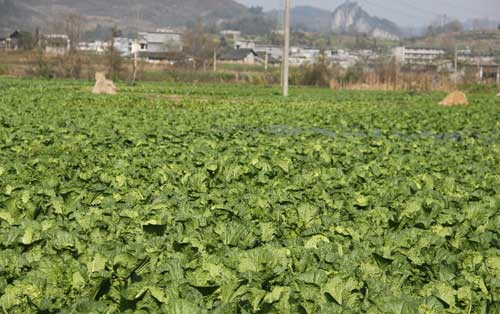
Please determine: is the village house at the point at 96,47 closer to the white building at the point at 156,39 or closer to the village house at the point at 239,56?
the white building at the point at 156,39

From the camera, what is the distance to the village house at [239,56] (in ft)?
354

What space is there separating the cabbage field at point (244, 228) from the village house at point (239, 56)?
320ft

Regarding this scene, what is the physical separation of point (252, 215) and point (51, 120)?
33.5ft

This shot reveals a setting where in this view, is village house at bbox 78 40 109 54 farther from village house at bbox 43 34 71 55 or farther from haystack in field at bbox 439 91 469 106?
haystack in field at bbox 439 91 469 106

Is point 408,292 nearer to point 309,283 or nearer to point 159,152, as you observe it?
point 309,283

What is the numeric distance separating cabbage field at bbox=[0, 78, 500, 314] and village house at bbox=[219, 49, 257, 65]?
320ft

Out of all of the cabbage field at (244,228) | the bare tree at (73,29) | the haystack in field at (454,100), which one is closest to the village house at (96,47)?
the bare tree at (73,29)

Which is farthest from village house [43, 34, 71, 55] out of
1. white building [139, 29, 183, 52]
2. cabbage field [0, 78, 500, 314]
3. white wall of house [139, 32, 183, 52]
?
cabbage field [0, 78, 500, 314]

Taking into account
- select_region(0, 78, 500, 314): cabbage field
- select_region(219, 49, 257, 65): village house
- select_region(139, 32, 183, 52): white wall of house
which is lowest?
select_region(0, 78, 500, 314): cabbage field

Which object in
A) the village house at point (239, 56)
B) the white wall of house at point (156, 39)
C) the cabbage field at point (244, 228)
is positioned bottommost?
the cabbage field at point (244, 228)

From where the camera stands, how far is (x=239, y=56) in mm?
109438

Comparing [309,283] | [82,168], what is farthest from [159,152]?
[309,283]

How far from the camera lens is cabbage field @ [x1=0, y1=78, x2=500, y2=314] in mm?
3562

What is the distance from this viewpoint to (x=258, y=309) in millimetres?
3336
